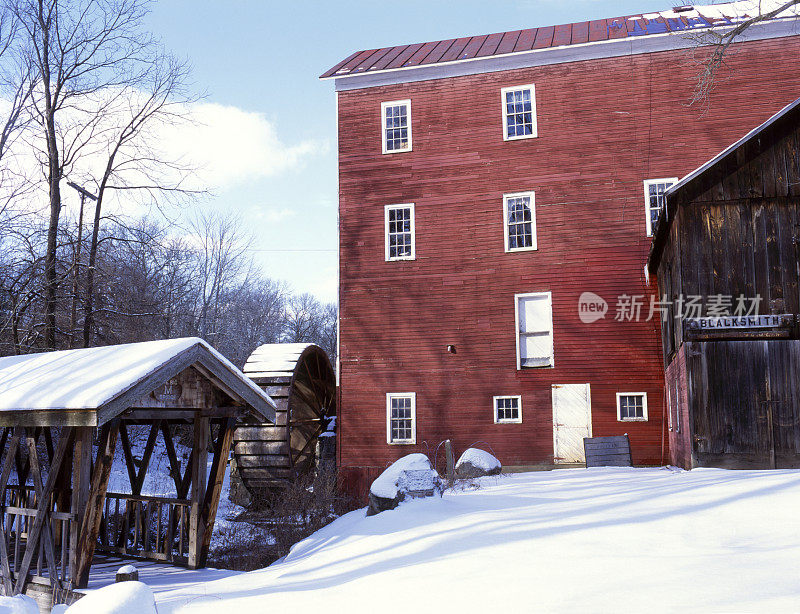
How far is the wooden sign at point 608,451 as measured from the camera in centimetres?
1628

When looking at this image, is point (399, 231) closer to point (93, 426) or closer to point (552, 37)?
point (552, 37)

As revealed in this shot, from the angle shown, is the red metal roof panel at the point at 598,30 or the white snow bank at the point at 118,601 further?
the red metal roof panel at the point at 598,30

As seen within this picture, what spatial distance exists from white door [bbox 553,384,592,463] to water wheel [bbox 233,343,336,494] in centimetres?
692

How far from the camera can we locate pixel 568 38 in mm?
19891

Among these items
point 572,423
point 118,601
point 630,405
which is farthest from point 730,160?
point 118,601

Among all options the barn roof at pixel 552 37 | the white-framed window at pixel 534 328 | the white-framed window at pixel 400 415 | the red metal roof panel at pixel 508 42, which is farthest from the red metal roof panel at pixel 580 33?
the white-framed window at pixel 400 415

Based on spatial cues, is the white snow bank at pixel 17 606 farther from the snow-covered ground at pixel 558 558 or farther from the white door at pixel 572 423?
the white door at pixel 572 423

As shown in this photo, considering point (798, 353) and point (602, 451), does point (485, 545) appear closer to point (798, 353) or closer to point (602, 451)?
point (798, 353)

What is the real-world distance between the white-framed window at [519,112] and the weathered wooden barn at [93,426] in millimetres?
11746

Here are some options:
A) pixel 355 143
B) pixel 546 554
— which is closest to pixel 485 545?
pixel 546 554

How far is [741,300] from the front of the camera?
13.0 m

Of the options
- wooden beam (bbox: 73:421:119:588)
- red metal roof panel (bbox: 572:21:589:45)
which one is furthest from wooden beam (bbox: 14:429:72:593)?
red metal roof panel (bbox: 572:21:589:45)

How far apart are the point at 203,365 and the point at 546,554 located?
537cm

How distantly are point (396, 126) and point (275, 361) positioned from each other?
763 cm
